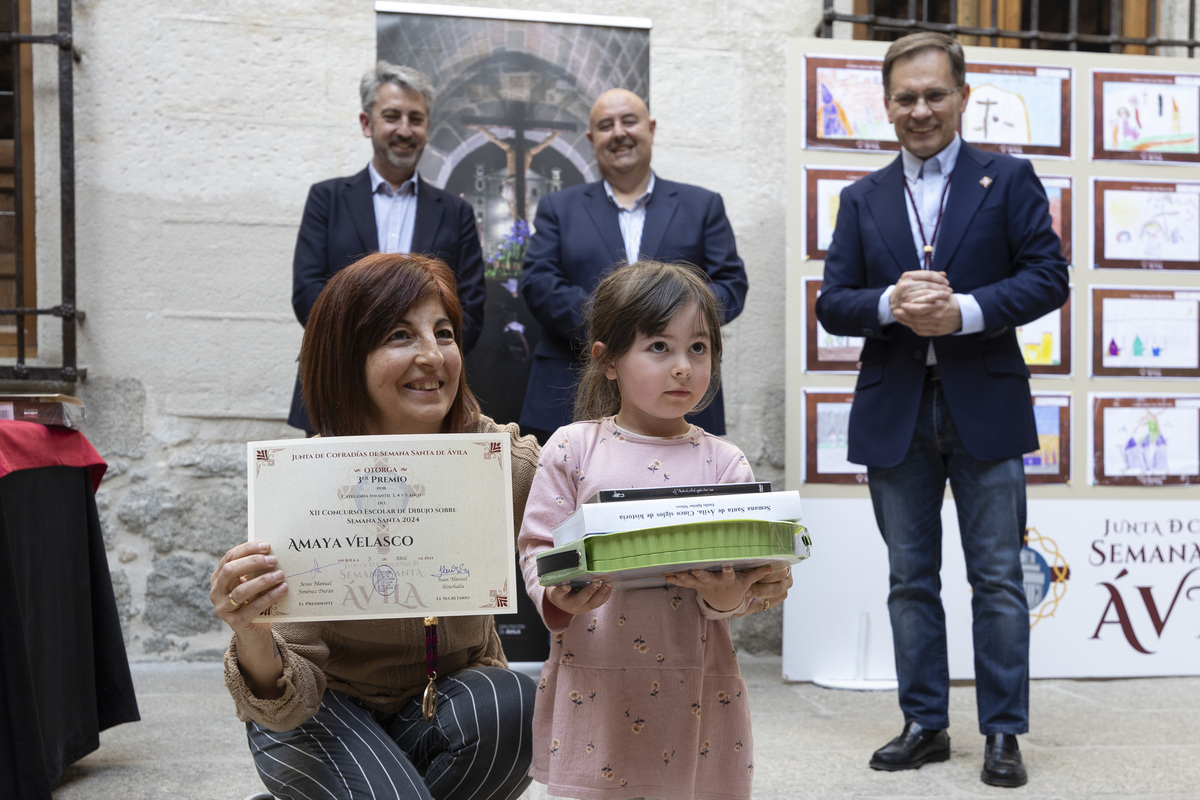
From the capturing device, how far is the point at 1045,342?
3.99m

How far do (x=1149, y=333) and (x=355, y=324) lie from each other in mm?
3448

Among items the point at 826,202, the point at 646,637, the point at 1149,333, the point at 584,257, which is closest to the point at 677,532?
the point at 646,637

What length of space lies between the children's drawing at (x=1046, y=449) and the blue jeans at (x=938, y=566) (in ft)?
3.73

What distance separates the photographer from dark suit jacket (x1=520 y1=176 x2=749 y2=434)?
10.9 feet

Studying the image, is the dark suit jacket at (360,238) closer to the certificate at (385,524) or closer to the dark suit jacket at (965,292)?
the dark suit jacket at (965,292)

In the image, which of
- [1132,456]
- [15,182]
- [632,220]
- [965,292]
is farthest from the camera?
[15,182]

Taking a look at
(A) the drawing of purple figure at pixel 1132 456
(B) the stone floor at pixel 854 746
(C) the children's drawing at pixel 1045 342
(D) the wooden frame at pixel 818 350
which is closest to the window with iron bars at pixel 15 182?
(B) the stone floor at pixel 854 746

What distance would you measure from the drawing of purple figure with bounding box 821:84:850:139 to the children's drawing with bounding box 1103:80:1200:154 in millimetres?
1062

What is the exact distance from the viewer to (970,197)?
9.67 ft

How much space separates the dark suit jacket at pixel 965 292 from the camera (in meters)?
2.84

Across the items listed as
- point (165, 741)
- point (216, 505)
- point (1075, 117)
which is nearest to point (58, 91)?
point (216, 505)

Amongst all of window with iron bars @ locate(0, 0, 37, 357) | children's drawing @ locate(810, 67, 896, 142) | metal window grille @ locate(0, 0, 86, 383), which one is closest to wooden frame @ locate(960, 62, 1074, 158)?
children's drawing @ locate(810, 67, 896, 142)

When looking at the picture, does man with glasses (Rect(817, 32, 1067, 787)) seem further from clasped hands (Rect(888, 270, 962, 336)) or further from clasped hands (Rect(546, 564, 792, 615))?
clasped hands (Rect(546, 564, 792, 615))

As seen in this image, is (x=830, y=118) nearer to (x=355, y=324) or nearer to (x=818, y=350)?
(x=818, y=350)
